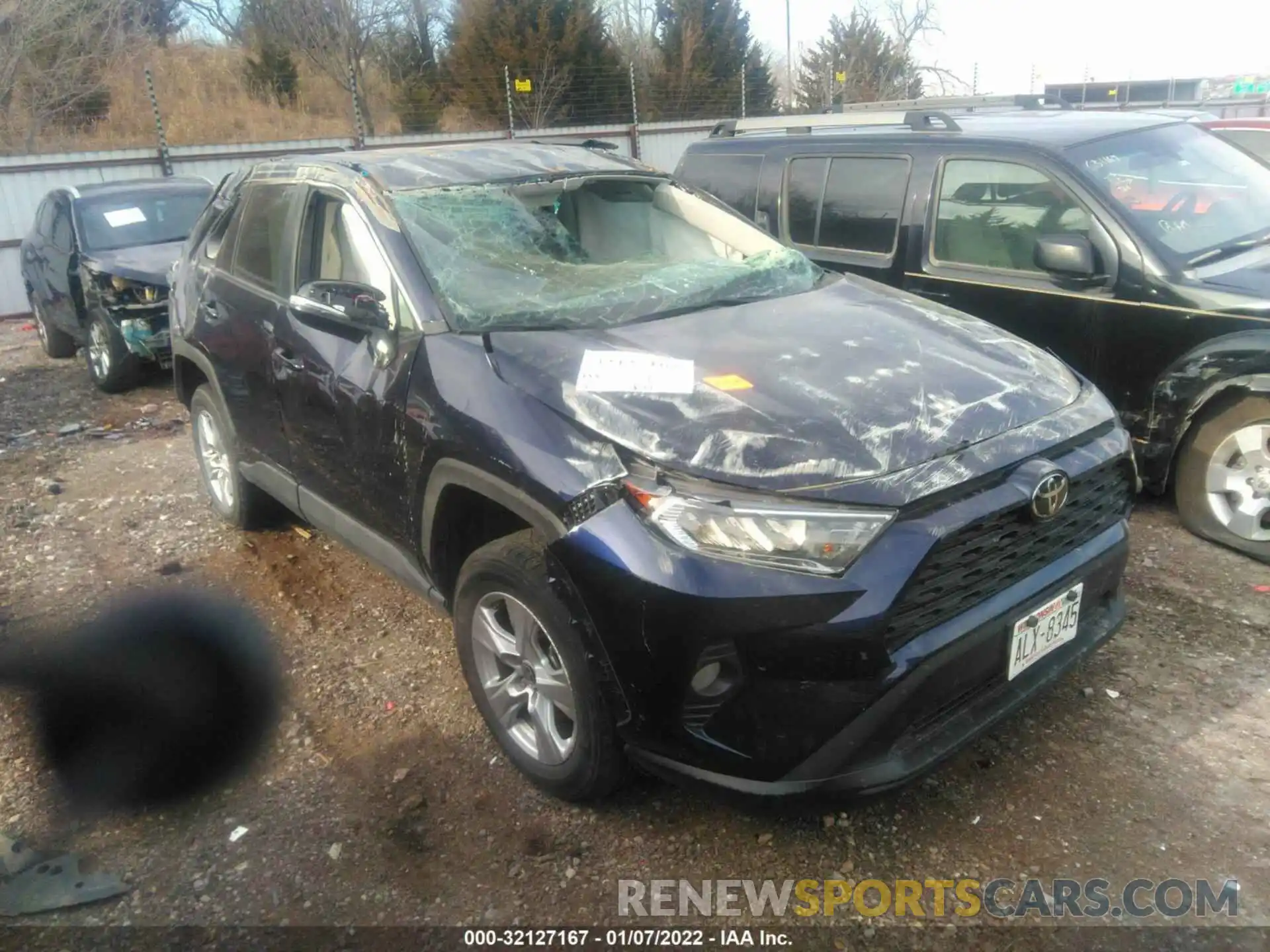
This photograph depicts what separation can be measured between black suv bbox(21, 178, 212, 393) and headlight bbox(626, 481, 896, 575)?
644cm

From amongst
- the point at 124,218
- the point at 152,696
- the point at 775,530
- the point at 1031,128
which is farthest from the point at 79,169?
the point at 775,530

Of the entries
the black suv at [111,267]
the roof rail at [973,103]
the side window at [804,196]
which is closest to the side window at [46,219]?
the black suv at [111,267]

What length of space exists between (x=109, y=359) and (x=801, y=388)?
677 cm

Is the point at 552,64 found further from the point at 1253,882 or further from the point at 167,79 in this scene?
the point at 1253,882

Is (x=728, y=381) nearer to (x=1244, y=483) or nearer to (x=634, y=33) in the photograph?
(x=1244, y=483)

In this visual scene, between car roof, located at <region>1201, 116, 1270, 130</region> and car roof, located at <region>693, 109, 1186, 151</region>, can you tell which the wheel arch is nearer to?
car roof, located at <region>693, 109, 1186, 151</region>

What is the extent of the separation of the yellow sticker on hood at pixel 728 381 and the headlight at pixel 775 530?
1.51ft

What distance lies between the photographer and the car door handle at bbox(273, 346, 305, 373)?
11.6 ft

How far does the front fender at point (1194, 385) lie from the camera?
3.89 metres

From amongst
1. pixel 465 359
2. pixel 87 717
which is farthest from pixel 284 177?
pixel 87 717

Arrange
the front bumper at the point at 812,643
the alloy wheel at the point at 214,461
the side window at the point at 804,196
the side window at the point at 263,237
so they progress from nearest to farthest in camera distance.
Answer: the front bumper at the point at 812,643 < the side window at the point at 263,237 < the alloy wheel at the point at 214,461 < the side window at the point at 804,196

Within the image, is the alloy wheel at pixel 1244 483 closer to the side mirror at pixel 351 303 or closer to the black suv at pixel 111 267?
the side mirror at pixel 351 303

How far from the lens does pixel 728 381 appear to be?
2656 millimetres

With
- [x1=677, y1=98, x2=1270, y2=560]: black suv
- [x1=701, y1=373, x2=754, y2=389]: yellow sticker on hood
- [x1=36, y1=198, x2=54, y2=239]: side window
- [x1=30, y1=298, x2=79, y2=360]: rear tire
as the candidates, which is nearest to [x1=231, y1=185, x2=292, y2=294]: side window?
[x1=701, y1=373, x2=754, y2=389]: yellow sticker on hood
